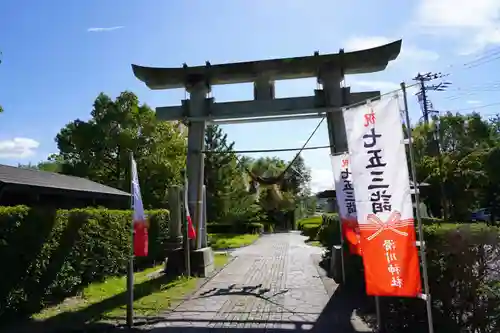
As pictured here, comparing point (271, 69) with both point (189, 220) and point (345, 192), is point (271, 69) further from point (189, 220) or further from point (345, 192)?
point (189, 220)

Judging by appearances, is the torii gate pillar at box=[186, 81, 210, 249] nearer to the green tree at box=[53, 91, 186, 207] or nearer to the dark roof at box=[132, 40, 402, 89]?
the dark roof at box=[132, 40, 402, 89]

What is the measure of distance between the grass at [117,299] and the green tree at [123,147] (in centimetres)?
1447

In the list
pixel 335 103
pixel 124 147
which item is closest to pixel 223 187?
pixel 124 147

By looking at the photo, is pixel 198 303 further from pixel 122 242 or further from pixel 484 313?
pixel 484 313

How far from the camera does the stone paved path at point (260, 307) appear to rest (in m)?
6.80

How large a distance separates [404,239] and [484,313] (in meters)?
1.29

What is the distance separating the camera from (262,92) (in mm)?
11242

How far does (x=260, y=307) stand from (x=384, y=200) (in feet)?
14.8

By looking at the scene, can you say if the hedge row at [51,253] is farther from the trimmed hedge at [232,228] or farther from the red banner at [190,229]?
the trimmed hedge at [232,228]

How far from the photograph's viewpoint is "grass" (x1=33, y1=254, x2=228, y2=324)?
7656mm

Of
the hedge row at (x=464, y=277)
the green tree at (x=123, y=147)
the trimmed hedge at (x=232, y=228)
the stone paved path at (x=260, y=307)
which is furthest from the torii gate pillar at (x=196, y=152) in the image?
the trimmed hedge at (x=232, y=228)

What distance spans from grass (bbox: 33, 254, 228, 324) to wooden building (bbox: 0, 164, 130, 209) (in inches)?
94.0

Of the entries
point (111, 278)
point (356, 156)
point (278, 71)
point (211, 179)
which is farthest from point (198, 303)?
point (211, 179)

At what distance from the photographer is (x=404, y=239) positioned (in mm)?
4582
